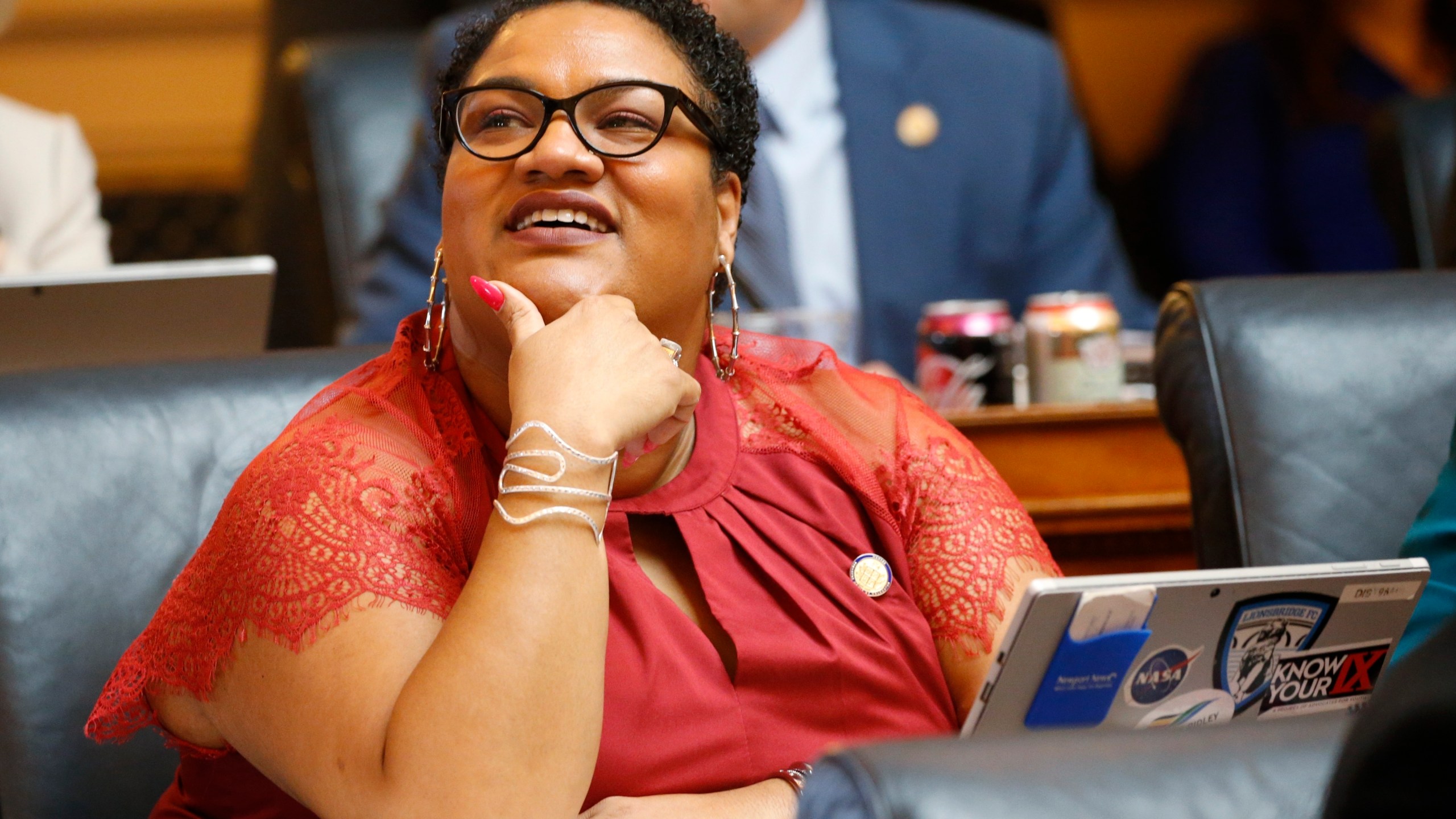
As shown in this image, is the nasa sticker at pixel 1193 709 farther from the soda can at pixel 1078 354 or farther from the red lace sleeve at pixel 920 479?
the soda can at pixel 1078 354

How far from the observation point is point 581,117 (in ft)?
3.54

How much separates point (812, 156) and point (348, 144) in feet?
2.70

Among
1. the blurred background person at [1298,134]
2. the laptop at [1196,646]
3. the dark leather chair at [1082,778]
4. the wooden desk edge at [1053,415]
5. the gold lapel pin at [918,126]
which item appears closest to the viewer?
the dark leather chair at [1082,778]

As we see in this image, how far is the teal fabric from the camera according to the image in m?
1.12

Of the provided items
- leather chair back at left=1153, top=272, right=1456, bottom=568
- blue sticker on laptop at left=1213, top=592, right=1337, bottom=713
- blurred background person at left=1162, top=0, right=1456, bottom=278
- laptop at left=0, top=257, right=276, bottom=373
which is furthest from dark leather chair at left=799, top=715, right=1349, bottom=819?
blurred background person at left=1162, top=0, right=1456, bottom=278

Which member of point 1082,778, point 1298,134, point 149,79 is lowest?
point 149,79

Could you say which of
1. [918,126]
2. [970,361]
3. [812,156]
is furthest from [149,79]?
[970,361]

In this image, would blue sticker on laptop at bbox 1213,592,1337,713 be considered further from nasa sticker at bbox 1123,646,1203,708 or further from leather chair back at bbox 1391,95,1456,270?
leather chair back at bbox 1391,95,1456,270

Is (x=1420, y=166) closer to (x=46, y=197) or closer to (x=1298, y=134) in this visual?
(x=1298, y=134)

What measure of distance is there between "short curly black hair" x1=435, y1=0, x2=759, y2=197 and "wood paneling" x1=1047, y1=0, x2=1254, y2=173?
268 centimetres

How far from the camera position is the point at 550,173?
106cm

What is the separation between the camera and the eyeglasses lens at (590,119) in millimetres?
1079

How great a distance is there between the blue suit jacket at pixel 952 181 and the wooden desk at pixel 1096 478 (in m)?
0.70

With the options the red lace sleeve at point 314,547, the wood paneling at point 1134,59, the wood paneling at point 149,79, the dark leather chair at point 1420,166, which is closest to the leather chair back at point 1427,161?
the dark leather chair at point 1420,166
